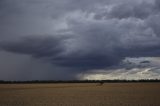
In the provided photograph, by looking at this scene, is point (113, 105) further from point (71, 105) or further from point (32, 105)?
point (32, 105)

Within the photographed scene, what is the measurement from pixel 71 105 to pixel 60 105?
95 cm

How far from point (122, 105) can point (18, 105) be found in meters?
8.96

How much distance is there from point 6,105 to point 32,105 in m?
2.24

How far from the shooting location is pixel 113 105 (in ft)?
88.9

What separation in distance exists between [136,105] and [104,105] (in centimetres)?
270

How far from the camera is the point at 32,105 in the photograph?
2800cm

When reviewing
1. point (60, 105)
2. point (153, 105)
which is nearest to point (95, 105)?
point (60, 105)

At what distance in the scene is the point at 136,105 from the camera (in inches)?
1069

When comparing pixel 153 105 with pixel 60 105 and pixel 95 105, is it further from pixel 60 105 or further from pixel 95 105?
pixel 60 105

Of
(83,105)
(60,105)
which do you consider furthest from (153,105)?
(60,105)

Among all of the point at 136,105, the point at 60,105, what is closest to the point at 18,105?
A: the point at 60,105

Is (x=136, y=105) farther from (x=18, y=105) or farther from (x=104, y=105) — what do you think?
(x=18, y=105)

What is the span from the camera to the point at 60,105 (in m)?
Answer: 27.5

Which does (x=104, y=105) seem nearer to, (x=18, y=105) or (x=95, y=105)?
(x=95, y=105)
